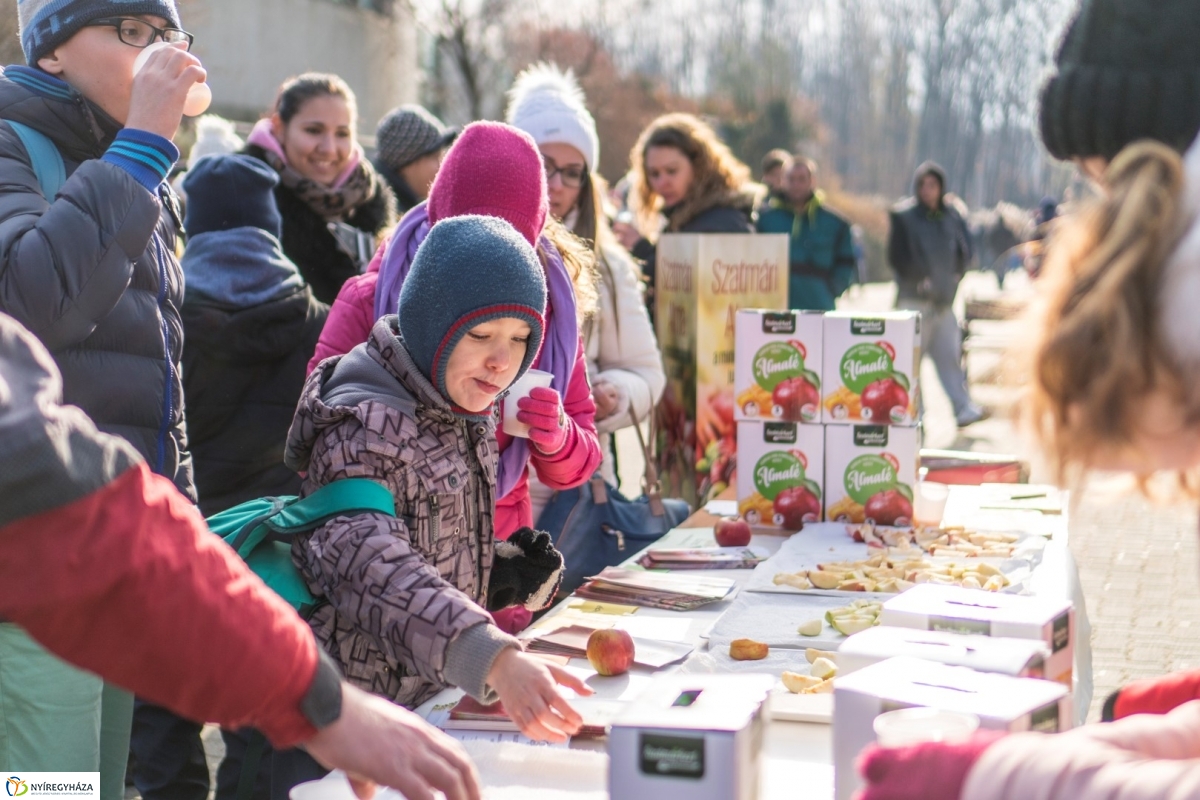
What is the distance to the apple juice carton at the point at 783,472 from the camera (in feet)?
10.6

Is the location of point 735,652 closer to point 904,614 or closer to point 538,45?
point 904,614

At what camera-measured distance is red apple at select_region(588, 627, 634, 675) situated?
2.07 metres

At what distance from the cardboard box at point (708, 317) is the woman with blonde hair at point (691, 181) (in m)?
0.65

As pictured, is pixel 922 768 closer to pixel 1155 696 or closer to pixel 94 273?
pixel 1155 696

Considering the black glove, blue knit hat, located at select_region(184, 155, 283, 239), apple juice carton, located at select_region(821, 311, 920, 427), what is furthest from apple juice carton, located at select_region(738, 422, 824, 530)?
blue knit hat, located at select_region(184, 155, 283, 239)

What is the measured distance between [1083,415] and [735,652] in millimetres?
1230

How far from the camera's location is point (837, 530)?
3.13m

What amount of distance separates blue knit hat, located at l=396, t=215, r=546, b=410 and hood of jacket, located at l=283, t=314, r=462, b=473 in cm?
3

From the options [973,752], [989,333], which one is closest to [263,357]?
[973,752]

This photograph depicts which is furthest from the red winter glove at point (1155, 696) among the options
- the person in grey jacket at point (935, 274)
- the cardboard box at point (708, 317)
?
the person in grey jacket at point (935, 274)

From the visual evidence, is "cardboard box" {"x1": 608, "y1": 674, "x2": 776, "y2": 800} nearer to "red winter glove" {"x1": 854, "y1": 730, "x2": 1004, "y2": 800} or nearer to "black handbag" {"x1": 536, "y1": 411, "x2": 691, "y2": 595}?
"red winter glove" {"x1": 854, "y1": 730, "x2": 1004, "y2": 800}

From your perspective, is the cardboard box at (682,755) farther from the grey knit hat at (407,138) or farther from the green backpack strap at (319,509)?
the grey knit hat at (407,138)

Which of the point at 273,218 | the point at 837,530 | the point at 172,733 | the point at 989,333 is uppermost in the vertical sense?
the point at 273,218

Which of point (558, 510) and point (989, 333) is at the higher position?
point (558, 510)
